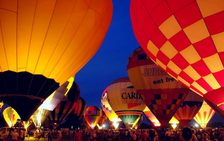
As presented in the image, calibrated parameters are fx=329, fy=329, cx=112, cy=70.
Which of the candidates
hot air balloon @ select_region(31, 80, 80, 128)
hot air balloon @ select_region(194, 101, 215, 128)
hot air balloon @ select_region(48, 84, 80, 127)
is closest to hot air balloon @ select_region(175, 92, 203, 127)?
hot air balloon @ select_region(31, 80, 80, 128)

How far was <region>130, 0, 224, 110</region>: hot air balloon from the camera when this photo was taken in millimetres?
6961

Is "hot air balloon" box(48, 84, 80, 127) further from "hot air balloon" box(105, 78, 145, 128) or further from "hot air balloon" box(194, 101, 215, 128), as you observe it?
"hot air balloon" box(194, 101, 215, 128)

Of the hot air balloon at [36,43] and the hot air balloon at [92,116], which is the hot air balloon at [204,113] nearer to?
the hot air balloon at [92,116]

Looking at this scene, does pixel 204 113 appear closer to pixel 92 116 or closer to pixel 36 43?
pixel 92 116

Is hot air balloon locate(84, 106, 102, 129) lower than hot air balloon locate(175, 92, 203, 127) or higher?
higher

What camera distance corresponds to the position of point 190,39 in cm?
740

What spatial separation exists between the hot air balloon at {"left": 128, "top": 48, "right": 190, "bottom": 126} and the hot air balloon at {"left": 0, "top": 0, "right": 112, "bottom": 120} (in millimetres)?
6515

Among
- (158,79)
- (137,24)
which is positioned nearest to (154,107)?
(158,79)

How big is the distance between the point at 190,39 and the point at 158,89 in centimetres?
886

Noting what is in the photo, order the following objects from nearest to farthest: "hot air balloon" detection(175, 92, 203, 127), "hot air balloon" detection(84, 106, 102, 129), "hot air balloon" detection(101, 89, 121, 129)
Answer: "hot air balloon" detection(175, 92, 203, 127), "hot air balloon" detection(101, 89, 121, 129), "hot air balloon" detection(84, 106, 102, 129)

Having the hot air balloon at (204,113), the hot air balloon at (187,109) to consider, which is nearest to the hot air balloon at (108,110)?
the hot air balloon at (204,113)

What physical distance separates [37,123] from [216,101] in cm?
1379

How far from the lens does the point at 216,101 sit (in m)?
7.47

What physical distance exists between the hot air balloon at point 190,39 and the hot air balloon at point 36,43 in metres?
2.26
